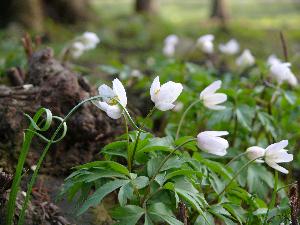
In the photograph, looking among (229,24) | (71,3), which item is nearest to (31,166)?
(71,3)

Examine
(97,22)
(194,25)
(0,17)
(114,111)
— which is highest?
(114,111)

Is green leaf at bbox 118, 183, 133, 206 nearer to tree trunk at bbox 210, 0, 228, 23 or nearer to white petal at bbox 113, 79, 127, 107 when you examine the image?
white petal at bbox 113, 79, 127, 107

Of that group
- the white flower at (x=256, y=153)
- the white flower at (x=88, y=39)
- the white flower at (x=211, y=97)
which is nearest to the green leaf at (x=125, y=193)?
the white flower at (x=256, y=153)

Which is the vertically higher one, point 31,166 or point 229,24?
point 31,166

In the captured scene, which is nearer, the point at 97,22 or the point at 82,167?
the point at 82,167

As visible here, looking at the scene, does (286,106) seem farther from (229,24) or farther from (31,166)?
(229,24)
